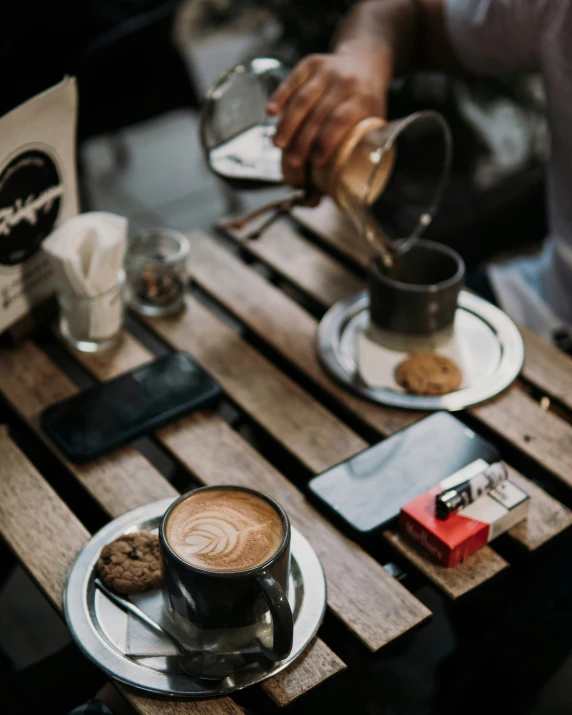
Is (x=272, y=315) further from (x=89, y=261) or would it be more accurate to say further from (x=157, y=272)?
(x=89, y=261)

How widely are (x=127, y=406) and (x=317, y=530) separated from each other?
0.32 m

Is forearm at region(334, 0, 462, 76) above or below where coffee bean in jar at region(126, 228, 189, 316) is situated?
above

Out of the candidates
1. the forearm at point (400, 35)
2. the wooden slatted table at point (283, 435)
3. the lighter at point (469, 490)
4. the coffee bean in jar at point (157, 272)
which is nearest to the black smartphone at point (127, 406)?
the wooden slatted table at point (283, 435)

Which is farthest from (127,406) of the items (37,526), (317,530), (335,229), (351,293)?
(335,229)

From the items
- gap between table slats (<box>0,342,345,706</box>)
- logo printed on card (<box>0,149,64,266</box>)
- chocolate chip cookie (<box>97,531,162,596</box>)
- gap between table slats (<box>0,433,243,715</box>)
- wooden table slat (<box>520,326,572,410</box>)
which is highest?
logo printed on card (<box>0,149,64,266</box>)

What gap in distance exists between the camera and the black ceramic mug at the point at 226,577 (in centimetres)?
78

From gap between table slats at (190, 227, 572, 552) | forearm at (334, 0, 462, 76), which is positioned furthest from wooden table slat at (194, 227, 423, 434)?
forearm at (334, 0, 462, 76)

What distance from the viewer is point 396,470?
3.41ft

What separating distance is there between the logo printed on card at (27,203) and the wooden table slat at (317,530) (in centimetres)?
19

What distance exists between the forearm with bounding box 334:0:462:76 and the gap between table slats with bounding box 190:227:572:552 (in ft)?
1.29

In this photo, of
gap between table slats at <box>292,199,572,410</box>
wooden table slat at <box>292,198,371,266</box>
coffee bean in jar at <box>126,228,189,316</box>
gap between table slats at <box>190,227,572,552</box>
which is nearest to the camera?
gap between table slats at <box>190,227,572,552</box>

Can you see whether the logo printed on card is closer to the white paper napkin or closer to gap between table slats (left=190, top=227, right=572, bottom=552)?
the white paper napkin

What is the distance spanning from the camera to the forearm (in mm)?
1492

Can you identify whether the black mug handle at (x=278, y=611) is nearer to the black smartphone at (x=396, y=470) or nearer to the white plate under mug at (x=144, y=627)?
the white plate under mug at (x=144, y=627)
